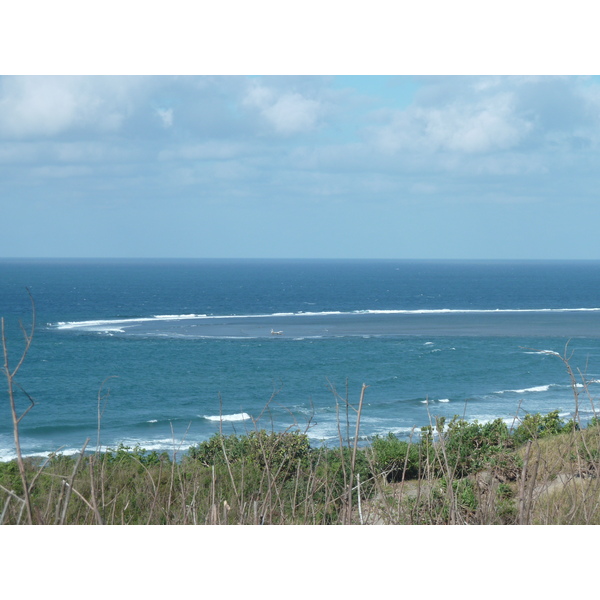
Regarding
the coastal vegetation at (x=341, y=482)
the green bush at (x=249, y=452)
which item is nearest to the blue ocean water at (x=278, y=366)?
the green bush at (x=249, y=452)

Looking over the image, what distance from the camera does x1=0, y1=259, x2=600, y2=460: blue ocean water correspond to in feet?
67.2

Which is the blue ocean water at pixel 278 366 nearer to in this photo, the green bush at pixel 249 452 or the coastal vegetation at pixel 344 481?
the green bush at pixel 249 452

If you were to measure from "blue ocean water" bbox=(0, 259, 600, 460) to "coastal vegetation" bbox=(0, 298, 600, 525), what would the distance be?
686mm

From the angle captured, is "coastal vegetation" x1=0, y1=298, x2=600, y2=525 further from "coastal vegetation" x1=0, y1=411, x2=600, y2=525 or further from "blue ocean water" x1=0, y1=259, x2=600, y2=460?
"blue ocean water" x1=0, y1=259, x2=600, y2=460

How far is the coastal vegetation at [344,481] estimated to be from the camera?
2621 millimetres

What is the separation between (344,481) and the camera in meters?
2.53

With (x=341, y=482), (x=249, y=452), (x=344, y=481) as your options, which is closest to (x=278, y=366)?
(x=249, y=452)

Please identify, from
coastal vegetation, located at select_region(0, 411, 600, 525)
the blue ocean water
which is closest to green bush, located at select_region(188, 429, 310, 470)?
coastal vegetation, located at select_region(0, 411, 600, 525)

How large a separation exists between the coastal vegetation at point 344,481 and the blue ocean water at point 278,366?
27.0 inches

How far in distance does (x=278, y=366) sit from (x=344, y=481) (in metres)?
29.1

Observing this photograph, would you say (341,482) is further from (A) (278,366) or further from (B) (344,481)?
(A) (278,366)
